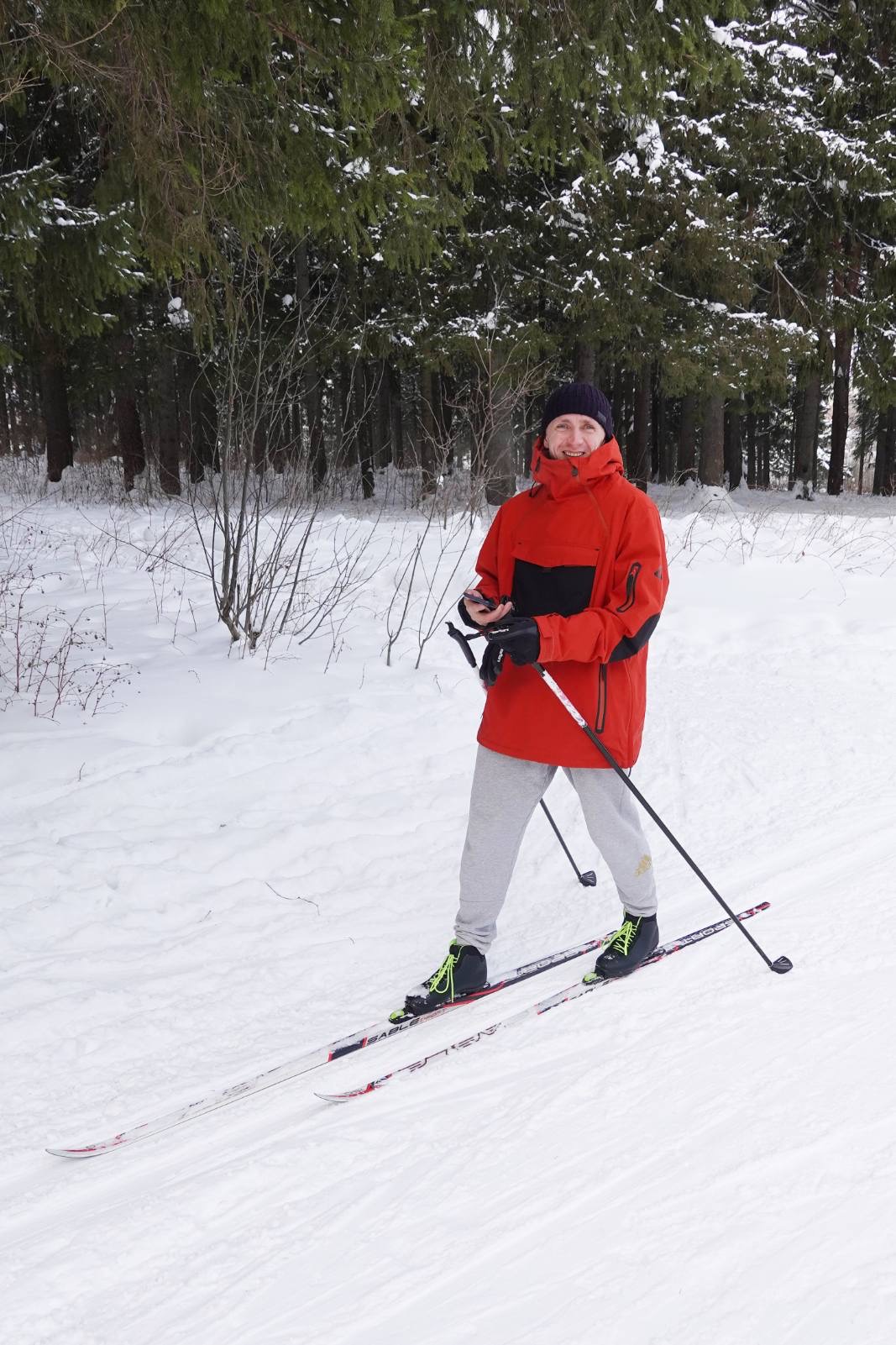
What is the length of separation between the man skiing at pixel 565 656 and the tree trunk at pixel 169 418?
11820 mm

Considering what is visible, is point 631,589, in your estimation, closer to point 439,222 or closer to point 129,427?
point 439,222

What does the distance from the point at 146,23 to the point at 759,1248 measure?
4527 millimetres

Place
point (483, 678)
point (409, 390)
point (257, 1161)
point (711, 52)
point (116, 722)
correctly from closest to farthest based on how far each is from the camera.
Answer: point (257, 1161), point (483, 678), point (711, 52), point (116, 722), point (409, 390)

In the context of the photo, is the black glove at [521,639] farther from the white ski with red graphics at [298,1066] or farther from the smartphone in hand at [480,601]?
the white ski with red graphics at [298,1066]

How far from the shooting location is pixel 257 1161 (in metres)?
2.46

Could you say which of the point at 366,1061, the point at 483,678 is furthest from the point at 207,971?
the point at 483,678

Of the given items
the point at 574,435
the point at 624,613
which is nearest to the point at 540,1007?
the point at 624,613

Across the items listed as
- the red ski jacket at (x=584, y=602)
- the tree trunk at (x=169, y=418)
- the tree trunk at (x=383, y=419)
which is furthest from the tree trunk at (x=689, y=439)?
the red ski jacket at (x=584, y=602)

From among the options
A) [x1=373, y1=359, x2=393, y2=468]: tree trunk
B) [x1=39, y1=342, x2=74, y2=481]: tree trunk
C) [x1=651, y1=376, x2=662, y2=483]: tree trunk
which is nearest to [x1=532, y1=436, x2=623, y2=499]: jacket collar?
[x1=39, y1=342, x2=74, y2=481]: tree trunk

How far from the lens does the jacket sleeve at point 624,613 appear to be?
285 centimetres

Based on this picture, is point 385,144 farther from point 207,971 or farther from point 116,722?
point 207,971

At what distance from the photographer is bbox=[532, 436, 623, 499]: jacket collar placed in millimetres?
2973

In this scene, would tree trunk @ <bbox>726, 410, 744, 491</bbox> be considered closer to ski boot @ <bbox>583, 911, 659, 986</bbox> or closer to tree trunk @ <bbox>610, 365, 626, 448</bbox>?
tree trunk @ <bbox>610, 365, 626, 448</bbox>

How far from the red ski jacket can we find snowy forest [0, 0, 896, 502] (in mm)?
2195
